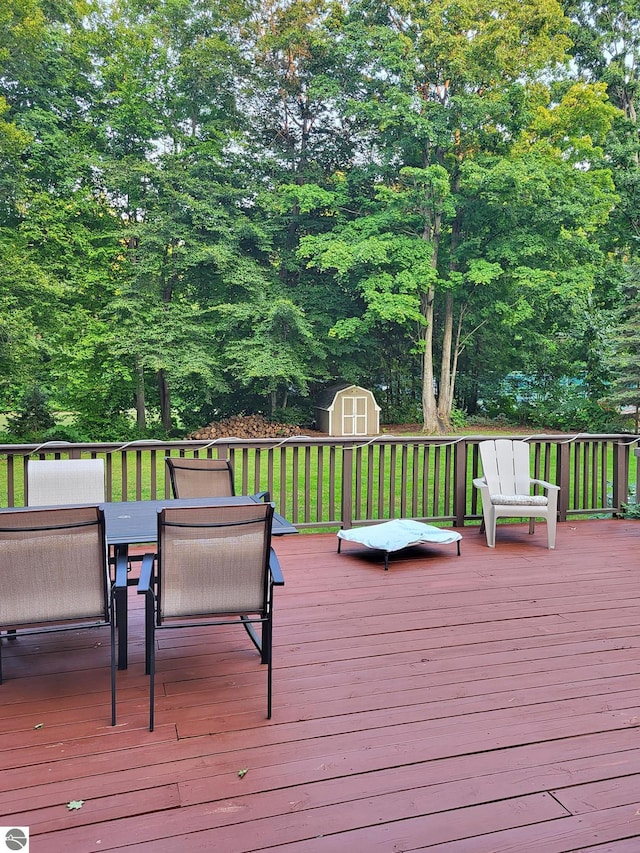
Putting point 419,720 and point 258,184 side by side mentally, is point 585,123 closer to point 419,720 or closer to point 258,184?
point 258,184

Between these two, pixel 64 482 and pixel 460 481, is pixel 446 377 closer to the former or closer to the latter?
pixel 460 481

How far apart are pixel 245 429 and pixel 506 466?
397 inches

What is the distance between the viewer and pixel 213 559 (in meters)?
2.32

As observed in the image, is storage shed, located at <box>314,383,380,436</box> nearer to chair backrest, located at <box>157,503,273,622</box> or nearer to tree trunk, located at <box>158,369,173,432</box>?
tree trunk, located at <box>158,369,173,432</box>

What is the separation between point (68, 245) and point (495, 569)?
12.9 m

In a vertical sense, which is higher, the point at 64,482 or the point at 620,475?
the point at 64,482

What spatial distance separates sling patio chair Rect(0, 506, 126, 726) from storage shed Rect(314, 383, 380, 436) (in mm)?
11983

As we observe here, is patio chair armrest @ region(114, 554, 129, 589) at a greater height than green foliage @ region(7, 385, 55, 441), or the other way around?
green foliage @ region(7, 385, 55, 441)

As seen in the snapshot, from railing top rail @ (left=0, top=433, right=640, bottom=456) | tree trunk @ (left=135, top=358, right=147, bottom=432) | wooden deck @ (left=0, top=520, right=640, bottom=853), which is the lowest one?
wooden deck @ (left=0, top=520, right=640, bottom=853)

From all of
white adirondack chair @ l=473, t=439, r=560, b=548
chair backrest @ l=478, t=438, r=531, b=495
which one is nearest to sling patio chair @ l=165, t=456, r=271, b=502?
white adirondack chair @ l=473, t=439, r=560, b=548

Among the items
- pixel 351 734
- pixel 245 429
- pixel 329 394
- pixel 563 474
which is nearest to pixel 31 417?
pixel 245 429

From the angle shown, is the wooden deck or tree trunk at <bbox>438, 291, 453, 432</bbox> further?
tree trunk at <bbox>438, 291, 453, 432</bbox>

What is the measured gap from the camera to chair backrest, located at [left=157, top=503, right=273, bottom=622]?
7.51ft

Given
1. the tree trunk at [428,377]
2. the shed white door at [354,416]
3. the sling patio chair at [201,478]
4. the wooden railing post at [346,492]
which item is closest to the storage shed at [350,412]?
the shed white door at [354,416]
